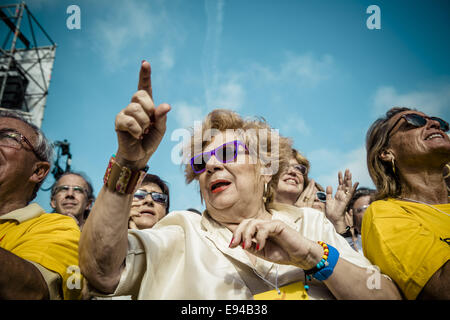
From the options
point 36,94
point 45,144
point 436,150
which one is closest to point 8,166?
point 45,144

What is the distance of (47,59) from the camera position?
1359 cm

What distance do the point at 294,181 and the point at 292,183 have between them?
0.06 meters

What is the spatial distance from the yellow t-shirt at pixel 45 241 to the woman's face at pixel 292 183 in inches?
109

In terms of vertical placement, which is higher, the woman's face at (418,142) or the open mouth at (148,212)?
the woman's face at (418,142)

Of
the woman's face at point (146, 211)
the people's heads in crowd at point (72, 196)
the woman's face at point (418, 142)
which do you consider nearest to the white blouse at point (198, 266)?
the woman's face at point (418, 142)

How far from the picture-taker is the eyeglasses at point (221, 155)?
2.06m

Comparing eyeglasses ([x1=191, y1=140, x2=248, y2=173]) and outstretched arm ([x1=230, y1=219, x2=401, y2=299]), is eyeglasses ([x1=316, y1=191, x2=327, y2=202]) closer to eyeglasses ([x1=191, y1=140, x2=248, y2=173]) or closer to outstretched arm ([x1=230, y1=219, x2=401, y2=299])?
eyeglasses ([x1=191, y1=140, x2=248, y2=173])

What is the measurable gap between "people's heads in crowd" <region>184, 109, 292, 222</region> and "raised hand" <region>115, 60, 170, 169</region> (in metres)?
0.74

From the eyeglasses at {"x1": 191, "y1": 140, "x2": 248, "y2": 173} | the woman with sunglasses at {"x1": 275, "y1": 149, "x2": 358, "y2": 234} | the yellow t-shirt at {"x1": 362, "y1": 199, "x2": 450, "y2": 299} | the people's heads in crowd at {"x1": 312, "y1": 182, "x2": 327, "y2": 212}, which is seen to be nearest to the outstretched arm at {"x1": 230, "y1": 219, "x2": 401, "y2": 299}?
the yellow t-shirt at {"x1": 362, "y1": 199, "x2": 450, "y2": 299}

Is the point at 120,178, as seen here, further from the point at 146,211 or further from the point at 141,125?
the point at 146,211

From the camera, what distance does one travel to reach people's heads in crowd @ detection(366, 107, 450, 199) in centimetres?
222

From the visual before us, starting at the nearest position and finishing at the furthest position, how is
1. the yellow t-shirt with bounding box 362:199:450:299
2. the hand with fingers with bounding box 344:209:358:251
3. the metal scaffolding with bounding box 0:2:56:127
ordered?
the yellow t-shirt with bounding box 362:199:450:299, the hand with fingers with bounding box 344:209:358:251, the metal scaffolding with bounding box 0:2:56:127

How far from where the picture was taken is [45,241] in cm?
163

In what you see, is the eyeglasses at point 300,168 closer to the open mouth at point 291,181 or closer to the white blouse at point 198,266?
the open mouth at point 291,181
